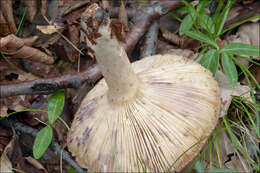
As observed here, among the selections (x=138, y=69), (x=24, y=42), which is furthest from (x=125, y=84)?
(x=24, y=42)

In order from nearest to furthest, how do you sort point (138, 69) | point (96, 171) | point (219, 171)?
point (219, 171)
point (96, 171)
point (138, 69)

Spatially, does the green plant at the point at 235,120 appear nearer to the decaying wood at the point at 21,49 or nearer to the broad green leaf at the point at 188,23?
the broad green leaf at the point at 188,23

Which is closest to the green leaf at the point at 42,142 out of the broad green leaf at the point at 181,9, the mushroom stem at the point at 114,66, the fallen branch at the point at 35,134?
the fallen branch at the point at 35,134

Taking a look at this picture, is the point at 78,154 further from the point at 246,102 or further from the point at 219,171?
the point at 246,102

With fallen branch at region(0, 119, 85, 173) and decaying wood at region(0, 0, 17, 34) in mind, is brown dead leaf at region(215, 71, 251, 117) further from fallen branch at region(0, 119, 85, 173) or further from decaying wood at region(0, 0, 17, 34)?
decaying wood at region(0, 0, 17, 34)

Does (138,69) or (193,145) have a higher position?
(138,69)

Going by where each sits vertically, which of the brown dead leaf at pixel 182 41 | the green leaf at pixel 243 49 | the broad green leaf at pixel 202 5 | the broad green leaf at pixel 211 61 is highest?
the broad green leaf at pixel 202 5
